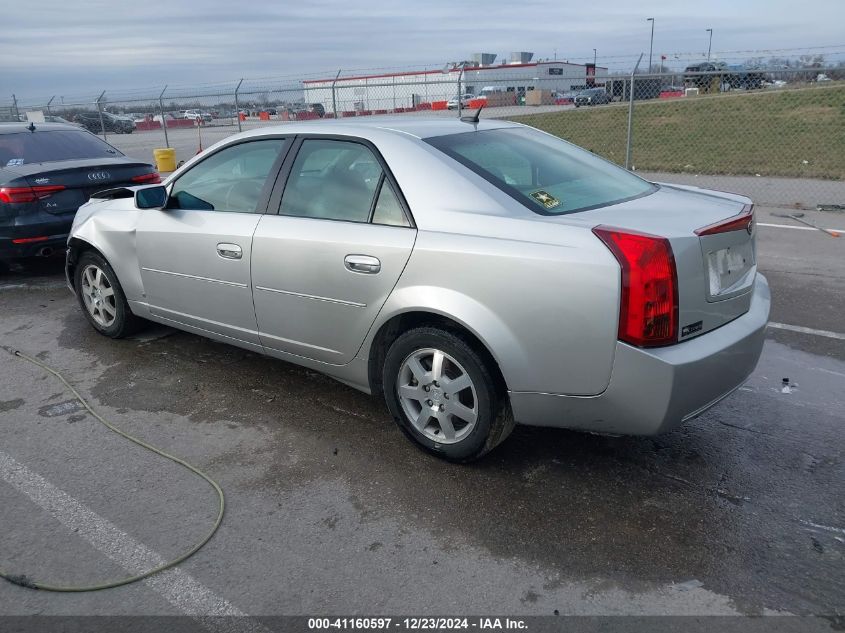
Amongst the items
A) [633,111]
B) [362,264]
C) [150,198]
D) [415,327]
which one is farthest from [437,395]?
[633,111]

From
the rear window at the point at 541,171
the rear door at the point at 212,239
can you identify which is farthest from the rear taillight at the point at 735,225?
the rear door at the point at 212,239

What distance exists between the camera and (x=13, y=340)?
18.7ft

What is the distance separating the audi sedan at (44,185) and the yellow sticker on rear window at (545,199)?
524 centimetres

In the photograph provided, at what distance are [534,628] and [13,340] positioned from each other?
16.1ft

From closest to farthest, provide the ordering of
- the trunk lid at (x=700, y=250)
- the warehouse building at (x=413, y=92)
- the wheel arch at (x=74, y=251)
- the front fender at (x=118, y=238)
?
the trunk lid at (x=700, y=250) < the front fender at (x=118, y=238) < the wheel arch at (x=74, y=251) < the warehouse building at (x=413, y=92)

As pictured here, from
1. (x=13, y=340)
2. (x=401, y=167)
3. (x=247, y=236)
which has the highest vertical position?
(x=401, y=167)

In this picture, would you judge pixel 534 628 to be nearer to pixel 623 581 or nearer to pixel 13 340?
pixel 623 581

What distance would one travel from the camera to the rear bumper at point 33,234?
6.78 m

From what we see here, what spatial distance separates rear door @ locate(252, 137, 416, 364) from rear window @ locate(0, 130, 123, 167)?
461 cm

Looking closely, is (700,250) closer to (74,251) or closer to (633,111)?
(74,251)

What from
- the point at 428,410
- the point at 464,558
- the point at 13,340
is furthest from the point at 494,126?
the point at 13,340

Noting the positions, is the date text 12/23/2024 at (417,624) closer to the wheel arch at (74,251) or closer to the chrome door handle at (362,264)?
the chrome door handle at (362,264)

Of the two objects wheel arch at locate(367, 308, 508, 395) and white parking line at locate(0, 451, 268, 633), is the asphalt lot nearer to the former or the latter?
white parking line at locate(0, 451, 268, 633)

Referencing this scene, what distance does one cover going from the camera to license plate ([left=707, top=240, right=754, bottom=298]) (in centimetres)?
307
